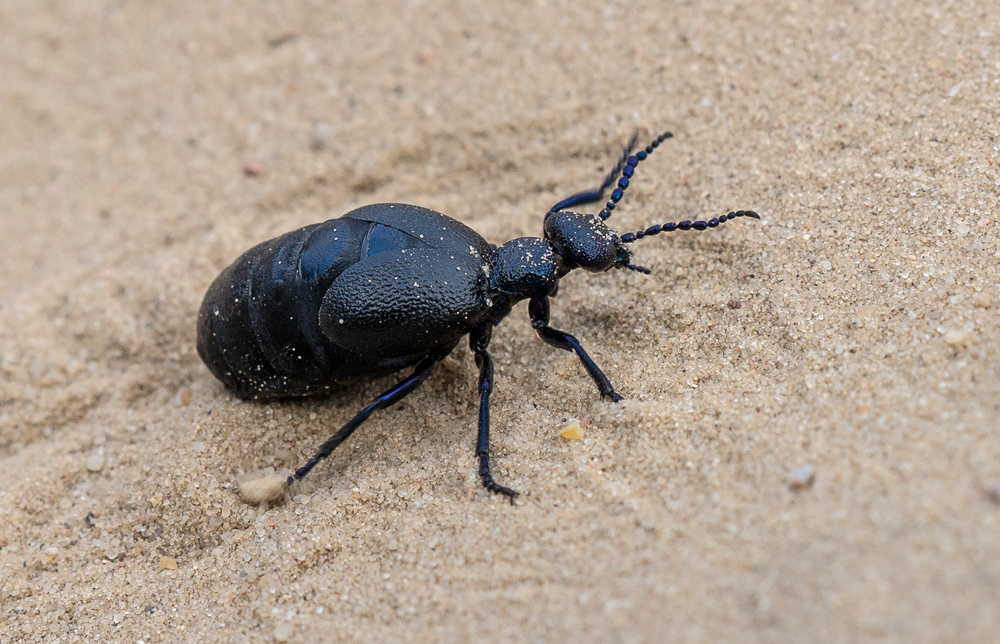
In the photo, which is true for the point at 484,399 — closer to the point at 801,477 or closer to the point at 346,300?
the point at 346,300

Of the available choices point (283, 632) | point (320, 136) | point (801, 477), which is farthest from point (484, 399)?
point (320, 136)

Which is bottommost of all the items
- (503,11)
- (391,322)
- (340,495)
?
(340,495)

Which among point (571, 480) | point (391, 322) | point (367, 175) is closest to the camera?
point (571, 480)

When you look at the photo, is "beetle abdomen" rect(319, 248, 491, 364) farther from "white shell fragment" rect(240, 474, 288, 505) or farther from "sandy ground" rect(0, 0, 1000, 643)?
"white shell fragment" rect(240, 474, 288, 505)

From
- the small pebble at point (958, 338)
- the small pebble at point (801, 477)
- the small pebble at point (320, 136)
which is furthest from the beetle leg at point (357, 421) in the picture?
the small pebble at point (958, 338)

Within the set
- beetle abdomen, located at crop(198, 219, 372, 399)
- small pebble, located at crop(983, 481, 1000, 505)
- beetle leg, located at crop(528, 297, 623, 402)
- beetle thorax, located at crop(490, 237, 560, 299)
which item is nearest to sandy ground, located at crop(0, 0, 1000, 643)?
small pebble, located at crop(983, 481, 1000, 505)

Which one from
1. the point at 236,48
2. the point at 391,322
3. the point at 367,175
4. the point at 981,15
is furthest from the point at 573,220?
the point at 236,48

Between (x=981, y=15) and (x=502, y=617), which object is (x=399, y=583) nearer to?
(x=502, y=617)

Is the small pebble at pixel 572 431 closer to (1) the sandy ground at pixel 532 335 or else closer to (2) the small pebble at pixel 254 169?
(1) the sandy ground at pixel 532 335
